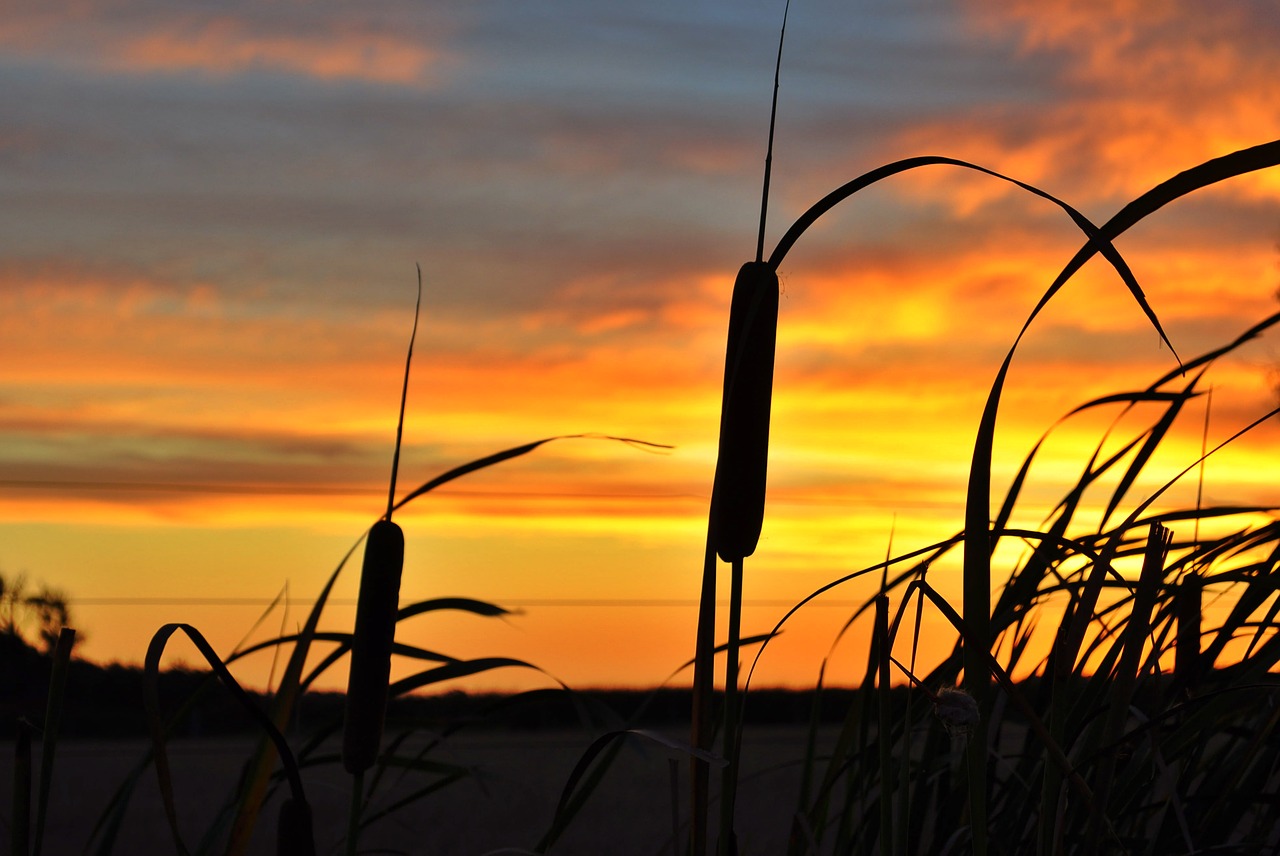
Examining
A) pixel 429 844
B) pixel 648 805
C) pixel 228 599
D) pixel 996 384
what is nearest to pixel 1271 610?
pixel 996 384

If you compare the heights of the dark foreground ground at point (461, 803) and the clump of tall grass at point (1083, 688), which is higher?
the clump of tall grass at point (1083, 688)

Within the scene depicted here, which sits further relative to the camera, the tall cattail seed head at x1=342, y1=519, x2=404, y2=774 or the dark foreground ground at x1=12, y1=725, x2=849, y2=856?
the dark foreground ground at x1=12, y1=725, x2=849, y2=856

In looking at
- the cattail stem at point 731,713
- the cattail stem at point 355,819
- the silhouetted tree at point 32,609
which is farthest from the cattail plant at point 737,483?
the silhouetted tree at point 32,609

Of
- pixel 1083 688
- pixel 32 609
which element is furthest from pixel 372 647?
pixel 32 609

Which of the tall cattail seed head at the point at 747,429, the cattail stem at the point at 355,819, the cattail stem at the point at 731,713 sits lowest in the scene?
the cattail stem at the point at 355,819

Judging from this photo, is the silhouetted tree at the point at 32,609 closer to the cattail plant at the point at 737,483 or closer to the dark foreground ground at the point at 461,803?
the dark foreground ground at the point at 461,803

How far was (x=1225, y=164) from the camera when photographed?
45 cm

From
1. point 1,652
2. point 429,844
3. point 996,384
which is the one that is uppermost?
point 996,384

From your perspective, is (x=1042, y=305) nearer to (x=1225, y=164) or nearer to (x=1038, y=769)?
(x=1225, y=164)

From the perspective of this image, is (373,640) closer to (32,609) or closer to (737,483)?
(737,483)

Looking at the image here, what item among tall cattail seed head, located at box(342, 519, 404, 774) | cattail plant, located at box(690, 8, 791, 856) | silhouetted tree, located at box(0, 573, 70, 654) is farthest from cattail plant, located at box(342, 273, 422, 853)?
silhouetted tree, located at box(0, 573, 70, 654)

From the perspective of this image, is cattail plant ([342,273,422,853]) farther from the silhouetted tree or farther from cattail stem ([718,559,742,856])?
the silhouetted tree

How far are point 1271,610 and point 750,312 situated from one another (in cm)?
62

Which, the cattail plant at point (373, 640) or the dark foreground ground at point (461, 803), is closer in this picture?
the cattail plant at point (373, 640)
